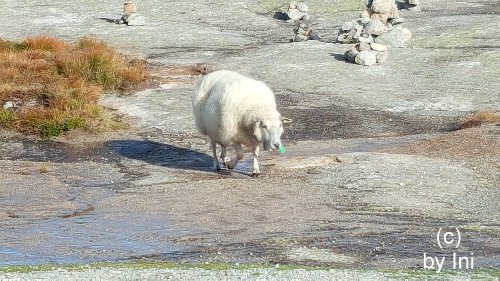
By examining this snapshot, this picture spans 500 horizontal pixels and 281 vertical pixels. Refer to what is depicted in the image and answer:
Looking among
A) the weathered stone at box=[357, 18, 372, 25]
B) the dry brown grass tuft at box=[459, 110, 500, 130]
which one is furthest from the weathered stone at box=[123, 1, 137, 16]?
the dry brown grass tuft at box=[459, 110, 500, 130]

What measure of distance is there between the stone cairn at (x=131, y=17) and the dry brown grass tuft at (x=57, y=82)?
6.97 meters

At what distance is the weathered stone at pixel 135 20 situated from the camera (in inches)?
1555

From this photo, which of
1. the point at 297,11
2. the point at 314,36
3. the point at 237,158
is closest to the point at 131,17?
Answer: the point at 297,11

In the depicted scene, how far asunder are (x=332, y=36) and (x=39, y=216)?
23.7 meters

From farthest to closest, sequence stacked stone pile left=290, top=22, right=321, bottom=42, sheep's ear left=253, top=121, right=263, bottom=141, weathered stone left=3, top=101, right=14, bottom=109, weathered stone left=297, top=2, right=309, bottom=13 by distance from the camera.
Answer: weathered stone left=297, top=2, right=309, bottom=13
stacked stone pile left=290, top=22, right=321, bottom=42
weathered stone left=3, top=101, right=14, bottom=109
sheep's ear left=253, top=121, right=263, bottom=141

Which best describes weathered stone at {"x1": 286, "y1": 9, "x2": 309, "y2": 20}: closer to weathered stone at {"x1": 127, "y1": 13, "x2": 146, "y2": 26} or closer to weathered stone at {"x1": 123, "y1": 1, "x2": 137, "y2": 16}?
weathered stone at {"x1": 127, "y1": 13, "x2": 146, "y2": 26}

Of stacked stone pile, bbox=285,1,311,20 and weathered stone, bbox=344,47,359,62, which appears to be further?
stacked stone pile, bbox=285,1,311,20

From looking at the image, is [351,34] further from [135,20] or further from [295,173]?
[295,173]

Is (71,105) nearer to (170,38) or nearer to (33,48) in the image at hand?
(33,48)

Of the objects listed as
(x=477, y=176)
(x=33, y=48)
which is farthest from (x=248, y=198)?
(x=33, y=48)

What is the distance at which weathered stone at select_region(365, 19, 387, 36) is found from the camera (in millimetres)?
34188

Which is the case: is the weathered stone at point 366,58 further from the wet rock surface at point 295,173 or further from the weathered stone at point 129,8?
the weathered stone at point 129,8

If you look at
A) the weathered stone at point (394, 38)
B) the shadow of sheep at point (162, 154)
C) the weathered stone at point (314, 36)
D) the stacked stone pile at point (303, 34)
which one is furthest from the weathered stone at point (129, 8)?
the shadow of sheep at point (162, 154)

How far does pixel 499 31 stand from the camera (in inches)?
1361
